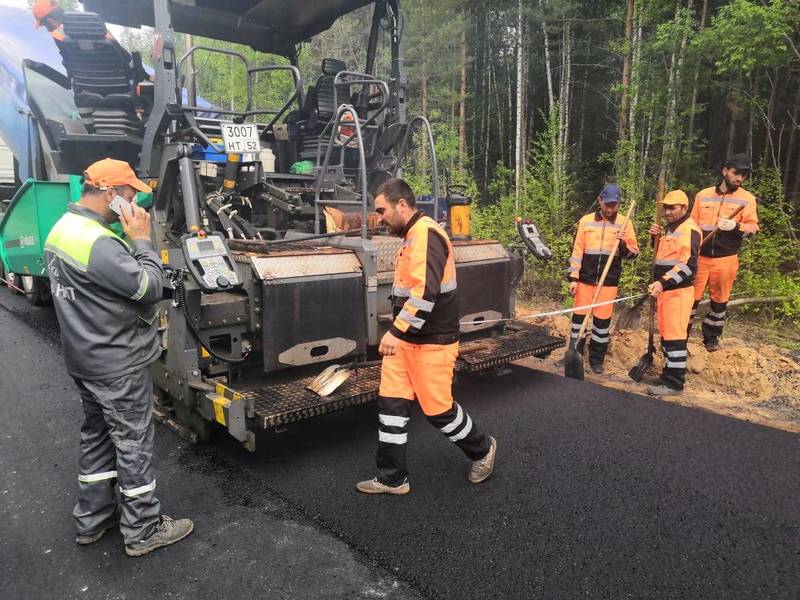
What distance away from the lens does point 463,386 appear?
186 inches

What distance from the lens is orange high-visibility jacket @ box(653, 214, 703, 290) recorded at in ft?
15.0

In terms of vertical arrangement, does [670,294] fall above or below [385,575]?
above

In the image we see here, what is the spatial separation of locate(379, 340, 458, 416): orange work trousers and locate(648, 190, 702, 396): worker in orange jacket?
8.39ft

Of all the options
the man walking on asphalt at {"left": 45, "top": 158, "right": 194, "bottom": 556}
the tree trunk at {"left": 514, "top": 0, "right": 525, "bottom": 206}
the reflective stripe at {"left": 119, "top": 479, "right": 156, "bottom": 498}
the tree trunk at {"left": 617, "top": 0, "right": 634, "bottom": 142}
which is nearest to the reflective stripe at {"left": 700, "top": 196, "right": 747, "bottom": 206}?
the tree trunk at {"left": 617, "top": 0, "right": 634, "bottom": 142}

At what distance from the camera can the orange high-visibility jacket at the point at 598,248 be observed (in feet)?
17.2

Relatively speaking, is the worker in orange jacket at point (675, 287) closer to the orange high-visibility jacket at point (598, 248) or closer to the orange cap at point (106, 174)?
the orange high-visibility jacket at point (598, 248)

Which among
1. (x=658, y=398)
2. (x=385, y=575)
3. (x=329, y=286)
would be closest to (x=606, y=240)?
(x=658, y=398)

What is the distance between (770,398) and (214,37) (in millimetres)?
6119

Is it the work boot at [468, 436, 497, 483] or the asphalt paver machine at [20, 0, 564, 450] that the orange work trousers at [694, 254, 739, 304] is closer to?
the asphalt paver machine at [20, 0, 564, 450]

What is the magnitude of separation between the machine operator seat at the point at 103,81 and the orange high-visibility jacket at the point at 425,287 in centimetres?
340

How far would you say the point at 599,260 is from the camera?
5.32 m

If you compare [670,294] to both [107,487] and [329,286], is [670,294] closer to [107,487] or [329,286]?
[329,286]

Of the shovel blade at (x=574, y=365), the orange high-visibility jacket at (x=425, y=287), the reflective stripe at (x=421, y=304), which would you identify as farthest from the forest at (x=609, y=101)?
the reflective stripe at (x=421, y=304)

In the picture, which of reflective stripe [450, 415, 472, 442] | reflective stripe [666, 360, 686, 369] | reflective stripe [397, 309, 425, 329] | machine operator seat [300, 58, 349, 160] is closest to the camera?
reflective stripe [397, 309, 425, 329]
